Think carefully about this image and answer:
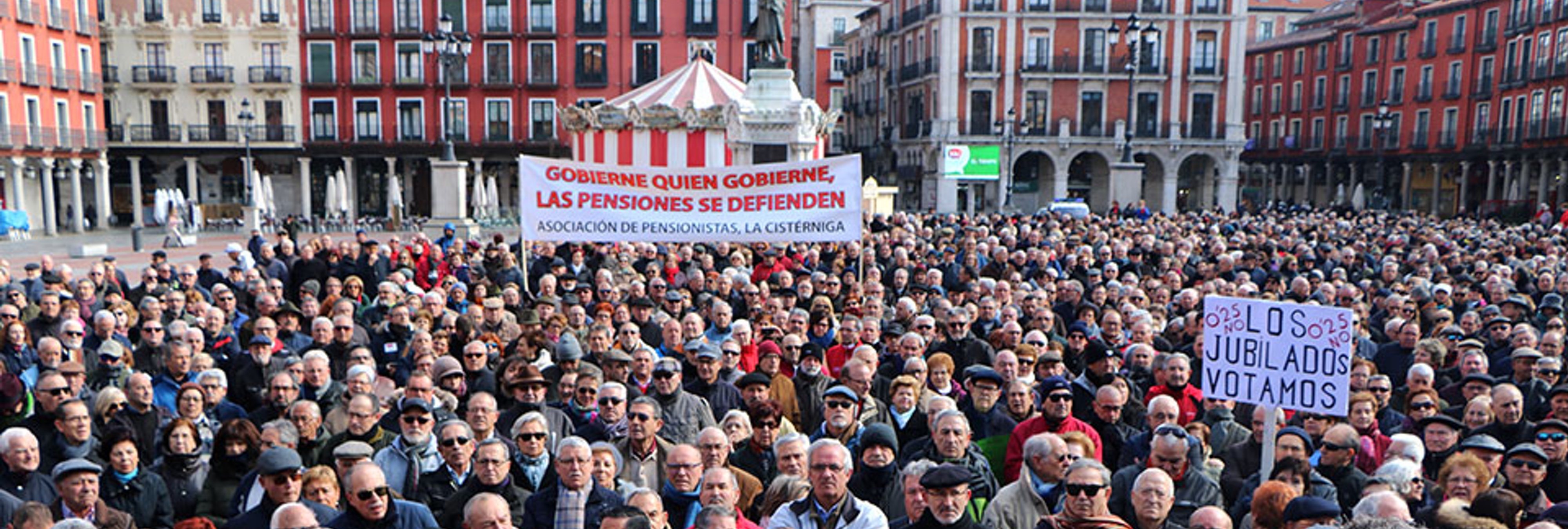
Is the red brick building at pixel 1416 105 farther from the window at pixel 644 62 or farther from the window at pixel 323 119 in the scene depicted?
the window at pixel 323 119

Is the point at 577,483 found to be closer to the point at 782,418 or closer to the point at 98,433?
the point at 782,418

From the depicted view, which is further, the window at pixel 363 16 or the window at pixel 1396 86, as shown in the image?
the window at pixel 1396 86

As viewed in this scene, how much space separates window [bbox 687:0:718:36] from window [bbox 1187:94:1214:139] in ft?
71.4

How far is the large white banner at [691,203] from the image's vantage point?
38.8 feet

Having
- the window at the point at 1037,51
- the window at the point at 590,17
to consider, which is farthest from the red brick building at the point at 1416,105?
the window at the point at 590,17

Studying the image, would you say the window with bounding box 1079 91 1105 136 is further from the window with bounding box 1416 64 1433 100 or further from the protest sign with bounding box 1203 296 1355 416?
the protest sign with bounding box 1203 296 1355 416

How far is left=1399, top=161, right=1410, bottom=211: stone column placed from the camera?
2162 inches

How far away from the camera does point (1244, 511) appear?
5.97 m

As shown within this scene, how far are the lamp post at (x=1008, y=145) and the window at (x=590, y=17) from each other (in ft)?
56.9

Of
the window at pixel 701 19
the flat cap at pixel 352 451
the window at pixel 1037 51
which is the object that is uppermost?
the window at pixel 701 19

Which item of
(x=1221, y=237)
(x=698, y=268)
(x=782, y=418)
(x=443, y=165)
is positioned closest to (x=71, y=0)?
(x=443, y=165)

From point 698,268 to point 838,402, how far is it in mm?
8249

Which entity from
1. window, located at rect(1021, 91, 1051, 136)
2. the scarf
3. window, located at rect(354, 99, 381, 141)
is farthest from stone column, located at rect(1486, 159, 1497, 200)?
the scarf

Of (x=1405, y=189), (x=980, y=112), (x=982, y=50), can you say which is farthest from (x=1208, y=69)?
(x=1405, y=189)
